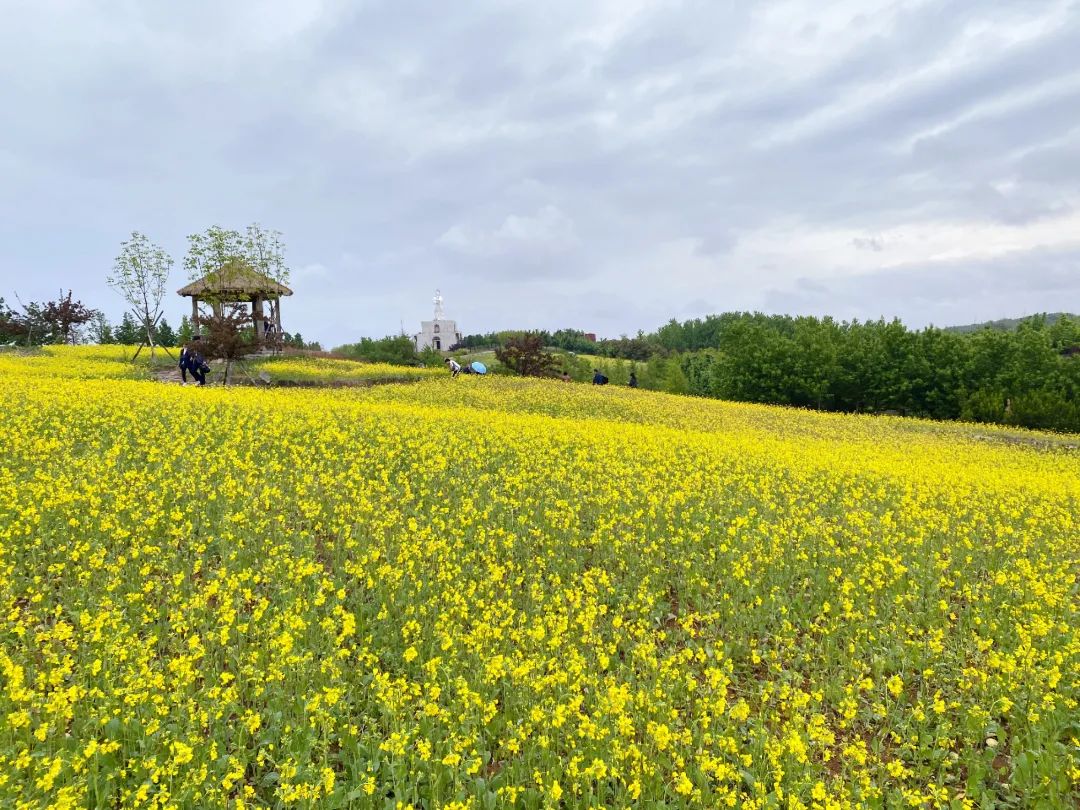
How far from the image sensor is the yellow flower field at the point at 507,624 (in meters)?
4.26

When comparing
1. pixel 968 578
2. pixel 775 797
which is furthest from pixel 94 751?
pixel 968 578

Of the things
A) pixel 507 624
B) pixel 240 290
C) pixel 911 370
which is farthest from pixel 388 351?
pixel 507 624

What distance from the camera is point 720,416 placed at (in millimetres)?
23828

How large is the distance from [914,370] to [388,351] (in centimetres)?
3516

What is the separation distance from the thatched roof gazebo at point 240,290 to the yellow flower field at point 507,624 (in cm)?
3032

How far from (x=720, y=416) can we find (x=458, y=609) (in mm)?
19718

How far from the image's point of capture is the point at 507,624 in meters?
5.71

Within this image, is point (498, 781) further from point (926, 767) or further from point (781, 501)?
point (781, 501)

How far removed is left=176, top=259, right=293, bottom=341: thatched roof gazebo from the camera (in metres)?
40.1

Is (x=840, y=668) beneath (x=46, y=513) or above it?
→ beneath

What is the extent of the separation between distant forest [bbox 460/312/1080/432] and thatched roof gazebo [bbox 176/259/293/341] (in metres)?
33.1

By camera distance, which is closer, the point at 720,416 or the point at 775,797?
the point at 775,797

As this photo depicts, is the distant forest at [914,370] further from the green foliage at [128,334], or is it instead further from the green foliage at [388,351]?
the green foliage at [128,334]

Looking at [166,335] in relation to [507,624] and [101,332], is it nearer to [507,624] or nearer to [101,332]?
[101,332]
